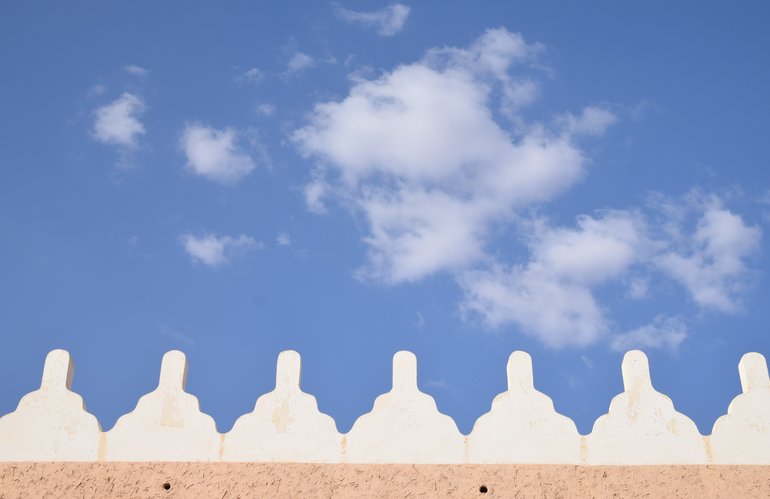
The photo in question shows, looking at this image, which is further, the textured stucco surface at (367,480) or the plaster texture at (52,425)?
the plaster texture at (52,425)

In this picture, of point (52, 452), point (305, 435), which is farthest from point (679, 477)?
point (52, 452)

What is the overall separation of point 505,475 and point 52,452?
9.04ft

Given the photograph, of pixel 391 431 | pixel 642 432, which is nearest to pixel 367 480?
pixel 391 431

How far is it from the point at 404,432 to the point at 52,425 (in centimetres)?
218

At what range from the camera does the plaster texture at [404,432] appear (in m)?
6.43

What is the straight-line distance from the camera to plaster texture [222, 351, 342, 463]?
6453 millimetres

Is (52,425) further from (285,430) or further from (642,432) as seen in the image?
(642,432)

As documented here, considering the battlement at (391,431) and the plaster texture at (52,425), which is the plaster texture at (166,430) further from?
the plaster texture at (52,425)

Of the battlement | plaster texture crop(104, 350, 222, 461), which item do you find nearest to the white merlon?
the battlement

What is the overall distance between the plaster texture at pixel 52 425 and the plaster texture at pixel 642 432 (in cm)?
309

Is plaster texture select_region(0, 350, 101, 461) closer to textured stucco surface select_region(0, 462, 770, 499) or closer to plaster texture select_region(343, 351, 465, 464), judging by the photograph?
textured stucco surface select_region(0, 462, 770, 499)

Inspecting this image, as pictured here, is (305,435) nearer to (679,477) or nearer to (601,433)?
(601,433)

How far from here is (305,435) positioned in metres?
6.52

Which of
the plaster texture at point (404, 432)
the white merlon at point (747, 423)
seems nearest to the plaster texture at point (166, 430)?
the plaster texture at point (404, 432)
